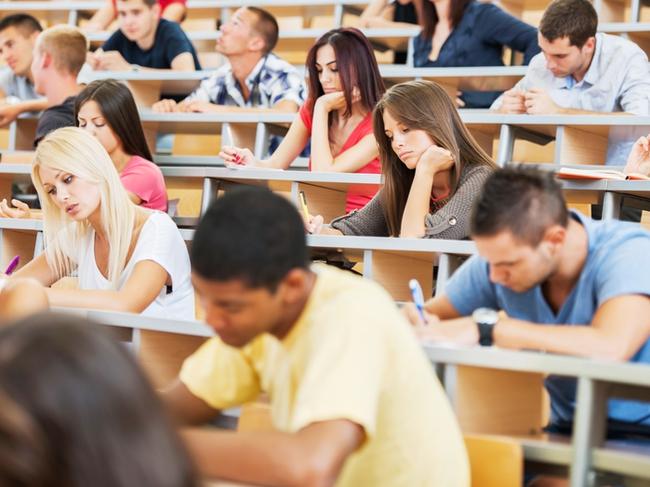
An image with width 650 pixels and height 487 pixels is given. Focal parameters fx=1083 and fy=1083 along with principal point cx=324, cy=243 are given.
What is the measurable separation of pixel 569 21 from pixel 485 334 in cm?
213

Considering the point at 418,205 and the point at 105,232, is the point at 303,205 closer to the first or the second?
the point at 418,205

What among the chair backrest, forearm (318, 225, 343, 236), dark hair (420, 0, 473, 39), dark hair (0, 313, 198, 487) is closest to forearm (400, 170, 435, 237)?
forearm (318, 225, 343, 236)

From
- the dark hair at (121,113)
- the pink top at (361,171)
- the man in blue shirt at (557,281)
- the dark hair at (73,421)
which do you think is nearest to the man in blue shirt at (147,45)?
the dark hair at (121,113)

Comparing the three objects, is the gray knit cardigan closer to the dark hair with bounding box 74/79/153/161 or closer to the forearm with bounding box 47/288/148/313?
the forearm with bounding box 47/288/148/313

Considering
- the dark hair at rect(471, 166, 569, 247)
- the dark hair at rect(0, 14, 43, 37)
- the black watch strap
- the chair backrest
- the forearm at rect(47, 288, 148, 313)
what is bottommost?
the forearm at rect(47, 288, 148, 313)

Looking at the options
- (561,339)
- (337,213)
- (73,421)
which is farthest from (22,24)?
(73,421)

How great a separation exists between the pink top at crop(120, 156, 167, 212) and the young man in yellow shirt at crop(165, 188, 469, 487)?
6.05ft

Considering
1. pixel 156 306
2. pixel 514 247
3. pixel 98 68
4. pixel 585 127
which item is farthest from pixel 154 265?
pixel 98 68

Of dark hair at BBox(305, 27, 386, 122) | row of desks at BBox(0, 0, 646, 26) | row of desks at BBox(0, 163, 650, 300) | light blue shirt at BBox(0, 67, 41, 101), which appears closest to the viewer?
row of desks at BBox(0, 163, 650, 300)

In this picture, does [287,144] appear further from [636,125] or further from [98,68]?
[98,68]

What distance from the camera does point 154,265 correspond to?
254 centimetres

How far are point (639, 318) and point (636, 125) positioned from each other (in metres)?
1.82

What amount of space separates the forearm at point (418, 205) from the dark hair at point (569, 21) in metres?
1.11

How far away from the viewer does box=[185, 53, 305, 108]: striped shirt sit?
4234 mm
